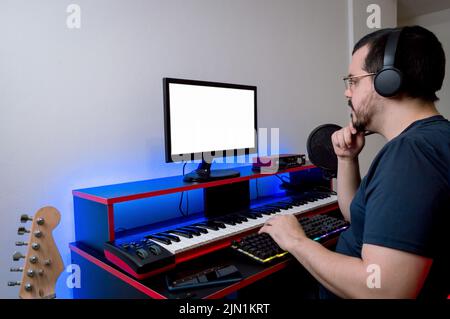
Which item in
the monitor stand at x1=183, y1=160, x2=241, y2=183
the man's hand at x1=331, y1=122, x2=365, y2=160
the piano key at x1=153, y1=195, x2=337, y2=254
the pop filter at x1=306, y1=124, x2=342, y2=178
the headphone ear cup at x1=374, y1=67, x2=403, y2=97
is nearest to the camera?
the headphone ear cup at x1=374, y1=67, x2=403, y2=97

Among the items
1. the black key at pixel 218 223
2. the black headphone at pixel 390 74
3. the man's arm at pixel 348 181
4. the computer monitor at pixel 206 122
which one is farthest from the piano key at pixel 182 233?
the black headphone at pixel 390 74

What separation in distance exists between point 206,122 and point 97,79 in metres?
0.49

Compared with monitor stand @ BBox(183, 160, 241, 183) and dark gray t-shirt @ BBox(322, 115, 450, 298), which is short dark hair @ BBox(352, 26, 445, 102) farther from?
monitor stand @ BBox(183, 160, 241, 183)

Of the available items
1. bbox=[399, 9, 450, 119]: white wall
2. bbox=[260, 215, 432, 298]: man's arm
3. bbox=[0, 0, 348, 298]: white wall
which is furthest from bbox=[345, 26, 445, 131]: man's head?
bbox=[399, 9, 450, 119]: white wall

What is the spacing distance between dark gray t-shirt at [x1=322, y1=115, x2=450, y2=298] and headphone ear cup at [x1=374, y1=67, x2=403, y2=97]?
11 centimetres

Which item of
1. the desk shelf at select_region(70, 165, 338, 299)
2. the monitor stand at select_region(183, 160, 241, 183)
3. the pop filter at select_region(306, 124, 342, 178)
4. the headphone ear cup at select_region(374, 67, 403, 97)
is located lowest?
the desk shelf at select_region(70, 165, 338, 299)

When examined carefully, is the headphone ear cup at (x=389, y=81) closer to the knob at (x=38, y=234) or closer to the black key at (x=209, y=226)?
the black key at (x=209, y=226)

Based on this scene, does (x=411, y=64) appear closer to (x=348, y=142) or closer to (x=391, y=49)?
(x=391, y=49)

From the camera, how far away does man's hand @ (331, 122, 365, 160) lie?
3.69ft

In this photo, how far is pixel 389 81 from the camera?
75 centimetres

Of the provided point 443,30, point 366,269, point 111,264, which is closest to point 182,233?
point 111,264
